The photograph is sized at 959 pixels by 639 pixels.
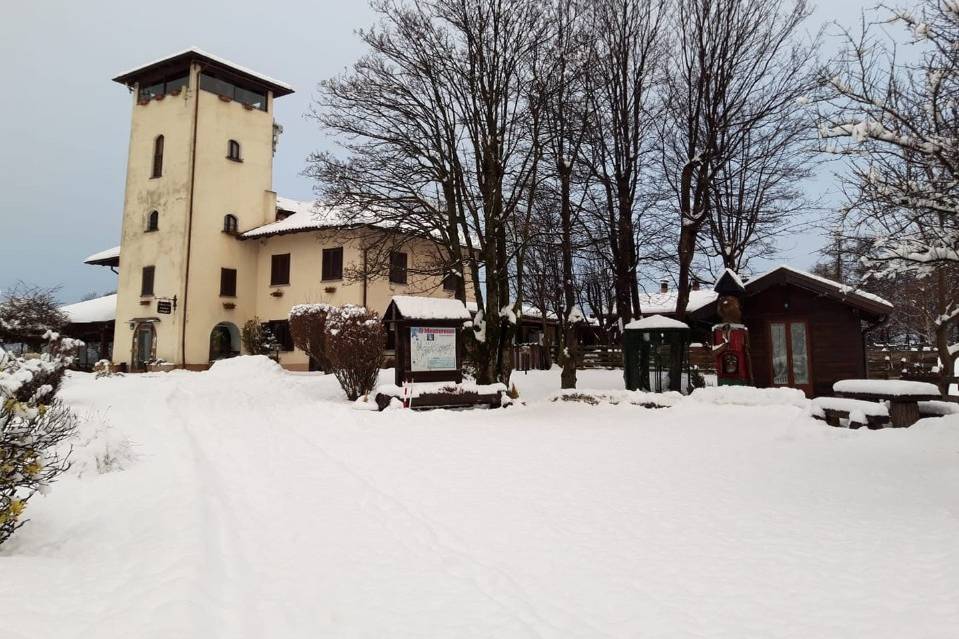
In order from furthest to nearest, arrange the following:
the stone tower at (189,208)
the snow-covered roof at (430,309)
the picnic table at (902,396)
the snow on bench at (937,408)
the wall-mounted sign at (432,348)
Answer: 1. the stone tower at (189,208)
2. the snow-covered roof at (430,309)
3. the wall-mounted sign at (432,348)
4. the snow on bench at (937,408)
5. the picnic table at (902,396)

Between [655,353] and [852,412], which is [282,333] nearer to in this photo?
[655,353]

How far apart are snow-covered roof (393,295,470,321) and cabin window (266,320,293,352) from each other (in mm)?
13905

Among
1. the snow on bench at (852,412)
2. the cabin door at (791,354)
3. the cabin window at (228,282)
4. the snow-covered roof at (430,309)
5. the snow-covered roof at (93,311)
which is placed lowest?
the snow on bench at (852,412)

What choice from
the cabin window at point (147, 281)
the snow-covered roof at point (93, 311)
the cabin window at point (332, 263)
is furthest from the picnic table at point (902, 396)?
the snow-covered roof at point (93, 311)

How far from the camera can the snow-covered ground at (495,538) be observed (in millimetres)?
3361

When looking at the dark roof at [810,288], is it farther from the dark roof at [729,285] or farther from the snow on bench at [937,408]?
the snow on bench at [937,408]

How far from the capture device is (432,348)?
590 inches

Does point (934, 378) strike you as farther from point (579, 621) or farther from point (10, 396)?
point (10, 396)

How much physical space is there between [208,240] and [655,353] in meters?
22.2

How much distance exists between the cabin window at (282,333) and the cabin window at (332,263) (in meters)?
3.07

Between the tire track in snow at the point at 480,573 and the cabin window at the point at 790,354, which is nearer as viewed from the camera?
the tire track in snow at the point at 480,573

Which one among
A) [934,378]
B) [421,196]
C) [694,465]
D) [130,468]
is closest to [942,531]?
[694,465]

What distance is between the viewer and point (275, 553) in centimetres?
437

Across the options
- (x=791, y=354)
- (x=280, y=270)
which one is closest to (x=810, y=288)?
(x=791, y=354)
